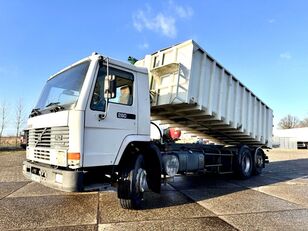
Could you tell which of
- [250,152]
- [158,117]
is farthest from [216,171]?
[158,117]

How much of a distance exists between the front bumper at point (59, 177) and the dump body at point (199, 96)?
10.1ft

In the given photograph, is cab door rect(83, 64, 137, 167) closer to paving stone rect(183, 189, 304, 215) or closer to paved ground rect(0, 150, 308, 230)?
paved ground rect(0, 150, 308, 230)

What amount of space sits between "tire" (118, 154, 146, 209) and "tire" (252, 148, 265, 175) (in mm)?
6176

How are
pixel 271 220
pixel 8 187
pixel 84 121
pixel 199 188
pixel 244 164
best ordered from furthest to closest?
pixel 244 164 → pixel 8 187 → pixel 199 188 → pixel 271 220 → pixel 84 121

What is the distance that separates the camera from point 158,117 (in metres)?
8.66

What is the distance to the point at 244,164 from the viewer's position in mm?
10109

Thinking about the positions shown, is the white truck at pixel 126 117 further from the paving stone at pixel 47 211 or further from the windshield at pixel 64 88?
the paving stone at pixel 47 211

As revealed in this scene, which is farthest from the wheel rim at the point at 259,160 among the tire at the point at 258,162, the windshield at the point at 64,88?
the windshield at the point at 64,88

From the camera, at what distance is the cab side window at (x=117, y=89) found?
17.0 feet

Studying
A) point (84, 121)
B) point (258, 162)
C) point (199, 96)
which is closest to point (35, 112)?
point (84, 121)

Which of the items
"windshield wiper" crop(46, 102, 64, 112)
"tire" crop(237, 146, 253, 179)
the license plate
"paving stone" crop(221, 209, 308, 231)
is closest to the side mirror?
"windshield wiper" crop(46, 102, 64, 112)

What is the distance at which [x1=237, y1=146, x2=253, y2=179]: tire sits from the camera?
981 cm

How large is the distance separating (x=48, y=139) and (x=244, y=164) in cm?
697

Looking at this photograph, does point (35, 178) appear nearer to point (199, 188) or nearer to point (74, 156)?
point (74, 156)
